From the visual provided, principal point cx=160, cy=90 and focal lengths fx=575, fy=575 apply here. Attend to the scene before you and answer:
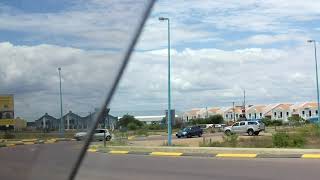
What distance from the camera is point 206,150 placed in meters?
26.4

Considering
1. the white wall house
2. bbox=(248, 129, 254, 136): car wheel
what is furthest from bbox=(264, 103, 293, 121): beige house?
bbox=(248, 129, 254, 136): car wheel

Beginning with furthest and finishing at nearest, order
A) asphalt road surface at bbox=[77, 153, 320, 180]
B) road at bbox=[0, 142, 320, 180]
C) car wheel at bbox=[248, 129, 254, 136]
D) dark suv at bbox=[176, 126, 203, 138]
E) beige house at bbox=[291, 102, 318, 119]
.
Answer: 1. beige house at bbox=[291, 102, 318, 119]
2. dark suv at bbox=[176, 126, 203, 138]
3. car wheel at bbox=[248, 129, 254, 136]
4. asphalt road surface at bbox=[77, 153, 320, 180]
5. road at bbox=[0, 142, 320, 180]

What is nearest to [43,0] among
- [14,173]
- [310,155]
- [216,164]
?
[14,173]

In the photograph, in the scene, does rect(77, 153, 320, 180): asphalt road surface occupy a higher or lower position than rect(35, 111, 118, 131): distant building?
lower

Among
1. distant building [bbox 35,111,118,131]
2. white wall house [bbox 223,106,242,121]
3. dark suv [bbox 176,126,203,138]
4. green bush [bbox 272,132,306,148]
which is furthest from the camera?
white wall house [bbox 223,106,242,121]

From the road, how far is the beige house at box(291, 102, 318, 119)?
117 m

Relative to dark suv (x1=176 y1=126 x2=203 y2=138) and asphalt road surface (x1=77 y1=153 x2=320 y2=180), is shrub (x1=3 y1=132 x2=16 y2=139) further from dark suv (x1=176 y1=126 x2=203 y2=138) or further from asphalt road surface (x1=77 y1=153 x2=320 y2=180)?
dark suv (x1=176 y1=126 x2=203 y2=138)

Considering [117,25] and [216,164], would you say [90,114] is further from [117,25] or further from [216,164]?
[216,164]

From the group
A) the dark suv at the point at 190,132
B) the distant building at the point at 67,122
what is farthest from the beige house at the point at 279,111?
the distant building at the point at 67,122

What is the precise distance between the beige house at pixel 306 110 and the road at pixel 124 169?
385 ft

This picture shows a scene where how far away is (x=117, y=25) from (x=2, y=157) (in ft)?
11.9

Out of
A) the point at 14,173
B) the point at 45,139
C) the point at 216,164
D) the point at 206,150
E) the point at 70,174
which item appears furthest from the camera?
the point at 206,150

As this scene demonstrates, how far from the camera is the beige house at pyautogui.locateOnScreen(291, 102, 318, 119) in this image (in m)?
135

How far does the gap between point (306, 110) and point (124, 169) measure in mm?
125641
